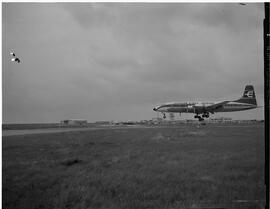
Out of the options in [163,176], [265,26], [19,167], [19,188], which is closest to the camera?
[265,26]

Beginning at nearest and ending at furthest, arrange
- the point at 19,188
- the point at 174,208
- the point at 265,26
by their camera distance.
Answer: the point at 265,26 → the point at 174,208 → the point at 19,188

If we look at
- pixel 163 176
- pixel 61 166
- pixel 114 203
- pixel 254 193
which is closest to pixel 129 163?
pixel 163 176

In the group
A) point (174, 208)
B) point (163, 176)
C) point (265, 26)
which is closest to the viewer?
point (265, 26)

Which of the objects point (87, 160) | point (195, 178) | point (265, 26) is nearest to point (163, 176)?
point (195, 178)

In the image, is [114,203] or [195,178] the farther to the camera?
[195,178]

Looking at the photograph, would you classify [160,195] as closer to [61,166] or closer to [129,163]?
[129,163]

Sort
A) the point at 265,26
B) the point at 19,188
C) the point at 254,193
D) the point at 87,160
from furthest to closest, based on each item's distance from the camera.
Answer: the point at 87,160
the point at 19,188
the point at 254,193
the point at 265,26

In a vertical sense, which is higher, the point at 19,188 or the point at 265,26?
the point at 265,26

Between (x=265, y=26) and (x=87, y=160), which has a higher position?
(x=265, y=26)

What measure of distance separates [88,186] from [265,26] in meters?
3.15

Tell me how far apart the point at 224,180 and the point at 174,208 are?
1.14m

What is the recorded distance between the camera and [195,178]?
3.54 metres

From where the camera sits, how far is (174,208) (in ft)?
9.04

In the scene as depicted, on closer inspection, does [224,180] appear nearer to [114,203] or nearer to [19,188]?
[114,203]
